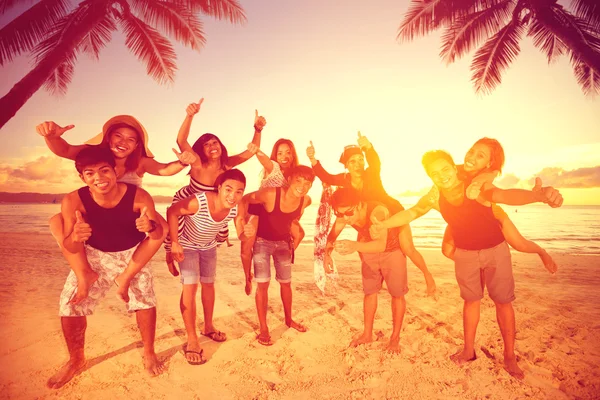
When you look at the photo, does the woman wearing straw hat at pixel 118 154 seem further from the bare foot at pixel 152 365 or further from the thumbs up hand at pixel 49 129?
the bare foot at pixel 152 365

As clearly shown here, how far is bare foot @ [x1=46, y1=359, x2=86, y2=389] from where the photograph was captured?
10.7 feet

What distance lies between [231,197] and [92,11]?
10624 mm

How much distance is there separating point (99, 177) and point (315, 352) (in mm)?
3379

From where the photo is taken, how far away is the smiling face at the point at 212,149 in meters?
4.36

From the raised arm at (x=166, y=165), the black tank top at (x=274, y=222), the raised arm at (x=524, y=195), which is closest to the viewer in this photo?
the raised arm at (x=524, y=195)

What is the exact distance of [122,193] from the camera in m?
3.31

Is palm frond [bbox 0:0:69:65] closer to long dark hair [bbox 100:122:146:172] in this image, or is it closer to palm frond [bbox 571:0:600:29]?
long dark hair [bbox 100:122:146:172]

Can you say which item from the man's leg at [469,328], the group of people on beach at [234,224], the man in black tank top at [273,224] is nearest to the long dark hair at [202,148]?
the group of people on beach at [234,224]

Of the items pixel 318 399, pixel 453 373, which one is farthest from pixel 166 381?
pixel 453 373

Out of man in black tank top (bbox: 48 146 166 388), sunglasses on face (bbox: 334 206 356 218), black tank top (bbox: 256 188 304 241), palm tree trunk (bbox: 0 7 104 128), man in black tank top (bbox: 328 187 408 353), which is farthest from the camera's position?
palm tree trunk (bbox: 0 7 104 128)

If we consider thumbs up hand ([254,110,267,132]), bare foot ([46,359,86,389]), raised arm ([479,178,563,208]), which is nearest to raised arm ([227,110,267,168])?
thumbs up hand ([254,110,267,132])

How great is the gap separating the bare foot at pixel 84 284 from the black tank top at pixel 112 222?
274mm

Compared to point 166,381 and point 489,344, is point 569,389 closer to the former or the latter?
point 489,344

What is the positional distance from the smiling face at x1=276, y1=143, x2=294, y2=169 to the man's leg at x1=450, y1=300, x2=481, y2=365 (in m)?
3.23
